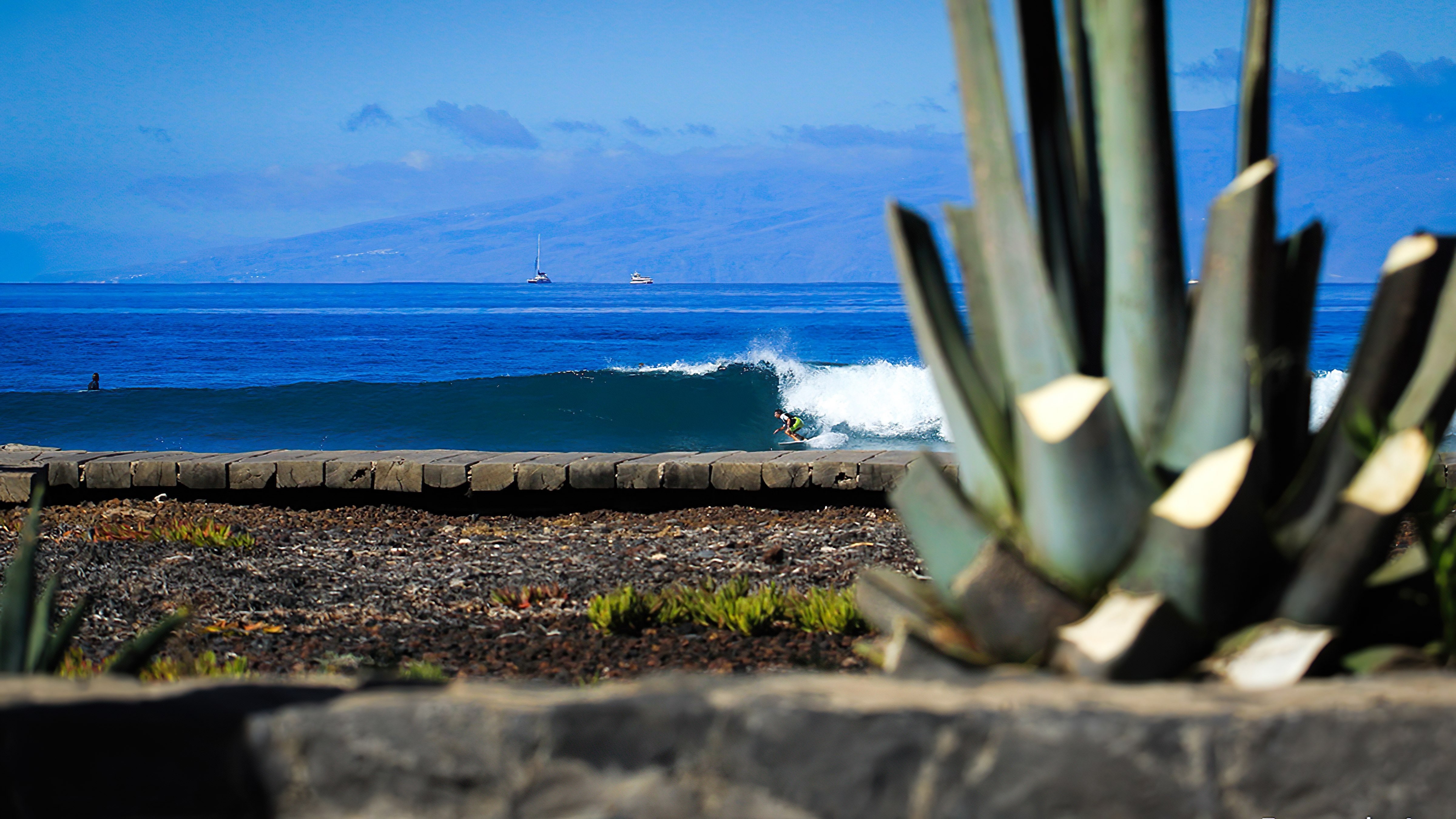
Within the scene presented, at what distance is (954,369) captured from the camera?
177 cm

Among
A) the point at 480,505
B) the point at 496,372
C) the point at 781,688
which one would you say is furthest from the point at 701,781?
the point at 496,372

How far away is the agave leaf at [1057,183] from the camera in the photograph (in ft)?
5.53

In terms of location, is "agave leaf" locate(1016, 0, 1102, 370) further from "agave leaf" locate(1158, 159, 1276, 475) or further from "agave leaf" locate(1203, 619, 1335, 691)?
"agave leaf" locate(1203, 619, 1335, 691)

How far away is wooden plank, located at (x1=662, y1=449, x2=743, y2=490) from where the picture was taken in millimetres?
5473

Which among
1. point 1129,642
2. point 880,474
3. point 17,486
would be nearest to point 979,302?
point 1129,642

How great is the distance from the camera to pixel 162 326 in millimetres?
40625

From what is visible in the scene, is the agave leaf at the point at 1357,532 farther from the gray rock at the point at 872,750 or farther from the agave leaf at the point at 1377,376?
the gray rock at the point at 872,750

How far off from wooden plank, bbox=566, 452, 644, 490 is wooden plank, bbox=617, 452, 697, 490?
3 cm

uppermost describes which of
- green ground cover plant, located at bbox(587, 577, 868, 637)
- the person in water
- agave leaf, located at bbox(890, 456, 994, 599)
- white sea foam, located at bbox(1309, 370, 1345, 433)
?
agave leaf, located at bbox(890, 456, 994, 599)

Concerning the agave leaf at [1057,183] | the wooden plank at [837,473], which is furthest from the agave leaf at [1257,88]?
the wooden plank at [837,473]

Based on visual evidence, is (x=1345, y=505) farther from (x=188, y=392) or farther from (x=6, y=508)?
(x=188, y=392)

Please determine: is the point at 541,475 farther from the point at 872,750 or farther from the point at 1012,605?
the point at 872,750

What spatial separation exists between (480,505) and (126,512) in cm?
187

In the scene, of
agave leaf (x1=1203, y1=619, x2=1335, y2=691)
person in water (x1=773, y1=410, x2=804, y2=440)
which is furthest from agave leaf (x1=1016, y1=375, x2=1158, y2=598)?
person in water (x1=773, y1=410, x2=804, y2=440)
